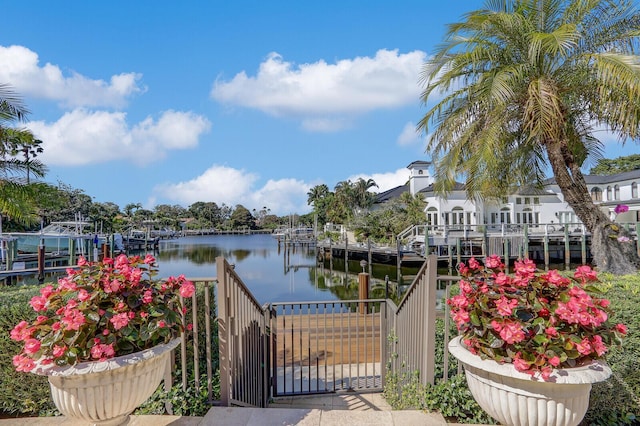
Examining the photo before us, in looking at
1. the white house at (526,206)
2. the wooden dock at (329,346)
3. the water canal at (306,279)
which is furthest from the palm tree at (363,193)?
the wooden dock at (329,346)

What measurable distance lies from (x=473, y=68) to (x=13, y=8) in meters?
8.88

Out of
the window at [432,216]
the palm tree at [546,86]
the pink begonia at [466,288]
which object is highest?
the palm tree at [546,86]

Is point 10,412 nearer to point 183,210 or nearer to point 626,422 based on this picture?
point 626,422

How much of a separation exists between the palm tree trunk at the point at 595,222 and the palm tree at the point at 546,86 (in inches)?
0.6

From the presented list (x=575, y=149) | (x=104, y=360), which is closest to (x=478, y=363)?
(x=104, y=360)

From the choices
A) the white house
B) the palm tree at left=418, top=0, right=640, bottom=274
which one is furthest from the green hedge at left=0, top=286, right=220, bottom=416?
the white house

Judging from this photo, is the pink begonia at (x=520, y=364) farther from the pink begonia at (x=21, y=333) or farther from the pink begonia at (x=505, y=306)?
the pink begonia at (x=21, y=333)

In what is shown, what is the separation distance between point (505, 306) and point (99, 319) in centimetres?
219

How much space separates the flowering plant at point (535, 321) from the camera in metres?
1.73

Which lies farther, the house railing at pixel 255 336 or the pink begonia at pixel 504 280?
the house railing at pixel 255 336

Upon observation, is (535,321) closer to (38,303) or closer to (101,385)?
(101,385)

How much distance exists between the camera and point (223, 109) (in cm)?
1298

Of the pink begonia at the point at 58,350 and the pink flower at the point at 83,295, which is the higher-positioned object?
the pink flower at the point at 83,295

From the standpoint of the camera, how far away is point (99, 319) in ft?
6.22
